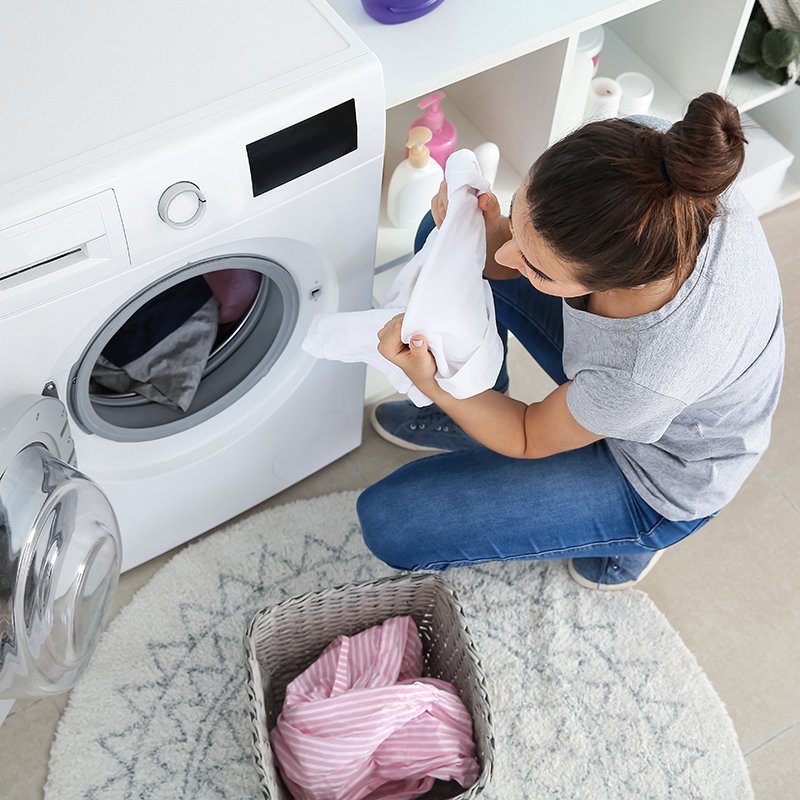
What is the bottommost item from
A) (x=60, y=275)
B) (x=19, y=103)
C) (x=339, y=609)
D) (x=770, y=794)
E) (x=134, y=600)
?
(x=770, y=794)

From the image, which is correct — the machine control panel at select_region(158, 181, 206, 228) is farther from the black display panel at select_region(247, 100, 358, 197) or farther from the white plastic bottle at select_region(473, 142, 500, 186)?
the white plastic bottle at select_region(473, 142, 500, 186)

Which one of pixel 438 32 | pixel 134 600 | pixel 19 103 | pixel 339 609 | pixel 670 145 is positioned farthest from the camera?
pixel 134 600

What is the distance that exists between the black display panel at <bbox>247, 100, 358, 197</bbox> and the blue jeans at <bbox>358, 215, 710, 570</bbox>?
390mm

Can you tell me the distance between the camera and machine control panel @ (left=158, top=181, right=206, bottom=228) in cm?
112

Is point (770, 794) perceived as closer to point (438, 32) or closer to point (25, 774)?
point (25, 774)

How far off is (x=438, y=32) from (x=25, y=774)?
1351mm

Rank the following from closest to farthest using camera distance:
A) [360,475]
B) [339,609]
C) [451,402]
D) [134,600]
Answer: [451,402] < [339,609] < [134,600] < [360,475]

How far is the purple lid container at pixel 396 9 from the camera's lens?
1.42 m

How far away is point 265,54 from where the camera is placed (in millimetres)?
1183

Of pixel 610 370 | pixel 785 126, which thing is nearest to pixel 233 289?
pixel 610 370

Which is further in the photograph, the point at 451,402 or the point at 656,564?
the point at 656,564

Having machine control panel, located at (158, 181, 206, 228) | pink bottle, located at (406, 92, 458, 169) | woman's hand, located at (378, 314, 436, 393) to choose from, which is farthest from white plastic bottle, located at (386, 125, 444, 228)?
machine control panel, located at (158, 181, 206, 228)

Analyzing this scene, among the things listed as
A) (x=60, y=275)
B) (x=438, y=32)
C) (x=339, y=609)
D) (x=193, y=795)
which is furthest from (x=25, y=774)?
(x=438, y=32)

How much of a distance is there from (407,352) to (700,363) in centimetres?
37
